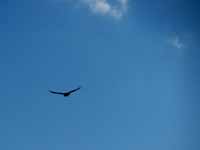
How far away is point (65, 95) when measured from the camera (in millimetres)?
56312
